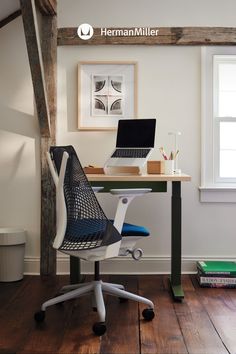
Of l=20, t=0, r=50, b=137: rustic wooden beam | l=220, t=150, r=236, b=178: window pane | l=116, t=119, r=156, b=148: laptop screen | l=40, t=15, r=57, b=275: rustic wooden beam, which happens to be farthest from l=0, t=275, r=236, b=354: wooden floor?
l=20, t=0, r=50, b=137: rustic wooden beam

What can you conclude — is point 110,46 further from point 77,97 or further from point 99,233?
point 99,233

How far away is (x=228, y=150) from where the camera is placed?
363 cm

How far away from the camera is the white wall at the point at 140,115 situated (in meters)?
3.57

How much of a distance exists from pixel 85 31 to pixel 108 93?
1.82ft

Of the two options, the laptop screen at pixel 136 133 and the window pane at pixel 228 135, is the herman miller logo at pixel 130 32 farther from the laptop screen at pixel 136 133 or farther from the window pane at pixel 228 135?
the window pane at pixel 228 135

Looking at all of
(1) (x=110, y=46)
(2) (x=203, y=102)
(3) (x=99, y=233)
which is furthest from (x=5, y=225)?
(2) (x=203, y=102)

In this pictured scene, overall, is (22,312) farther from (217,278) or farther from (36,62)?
(36,62)

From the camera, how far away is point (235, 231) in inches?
142

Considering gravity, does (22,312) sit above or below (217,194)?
below

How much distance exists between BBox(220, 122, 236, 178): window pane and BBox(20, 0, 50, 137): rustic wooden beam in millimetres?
1517

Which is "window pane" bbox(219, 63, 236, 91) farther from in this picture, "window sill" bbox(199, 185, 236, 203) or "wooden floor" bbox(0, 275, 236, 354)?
"wooden floor" bbox(0, 275, 236, 354)

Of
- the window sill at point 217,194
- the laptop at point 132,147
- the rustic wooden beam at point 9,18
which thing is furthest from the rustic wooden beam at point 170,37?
the window sill at point 217,194

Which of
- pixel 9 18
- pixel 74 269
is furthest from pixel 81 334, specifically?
pixel 9 18

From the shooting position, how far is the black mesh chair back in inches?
93.2
